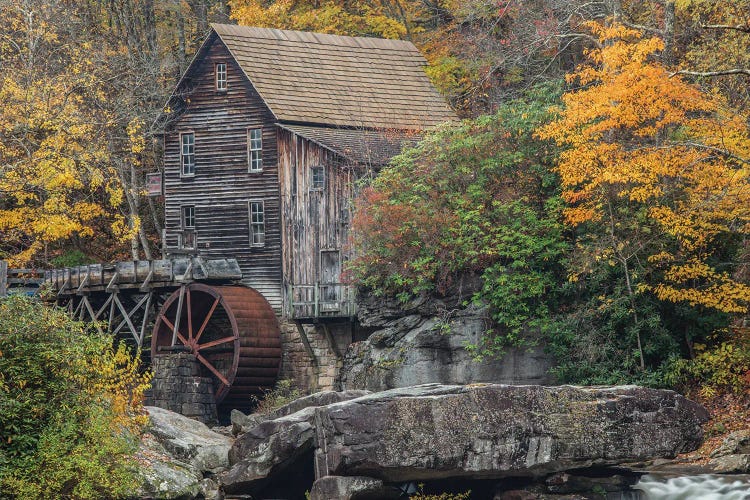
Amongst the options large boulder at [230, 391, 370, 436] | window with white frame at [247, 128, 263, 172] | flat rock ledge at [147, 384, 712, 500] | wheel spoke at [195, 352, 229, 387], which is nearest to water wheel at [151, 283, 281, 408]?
wheel spoke at [195, 352, 229, 387]

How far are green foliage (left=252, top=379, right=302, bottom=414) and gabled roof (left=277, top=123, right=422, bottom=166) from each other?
20.7ft

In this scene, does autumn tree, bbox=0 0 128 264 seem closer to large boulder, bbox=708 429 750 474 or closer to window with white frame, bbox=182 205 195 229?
window with white frame, bbox=182 205 195 229

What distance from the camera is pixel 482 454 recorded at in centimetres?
2234

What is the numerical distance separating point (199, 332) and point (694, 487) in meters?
17.0

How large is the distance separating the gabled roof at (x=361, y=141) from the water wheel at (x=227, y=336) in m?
4.64

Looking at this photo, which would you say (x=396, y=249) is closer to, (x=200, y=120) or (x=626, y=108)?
(x=626, y=108)

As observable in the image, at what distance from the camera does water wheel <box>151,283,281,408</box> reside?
35.2 m

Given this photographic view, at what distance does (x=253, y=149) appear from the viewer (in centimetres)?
3791

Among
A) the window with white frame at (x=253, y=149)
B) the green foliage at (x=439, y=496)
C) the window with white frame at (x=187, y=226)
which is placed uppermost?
the window with white frame at (x=253, y=149)

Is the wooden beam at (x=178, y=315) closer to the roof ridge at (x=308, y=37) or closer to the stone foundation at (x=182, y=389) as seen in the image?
the stone foundation at (x=182, y=389)

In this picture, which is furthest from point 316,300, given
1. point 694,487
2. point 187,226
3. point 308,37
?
point 694,487

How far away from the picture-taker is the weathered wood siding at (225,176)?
37375 millimetres

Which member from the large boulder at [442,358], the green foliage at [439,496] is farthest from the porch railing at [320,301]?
the green foliage at [439,496]

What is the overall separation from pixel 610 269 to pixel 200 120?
1508cm
